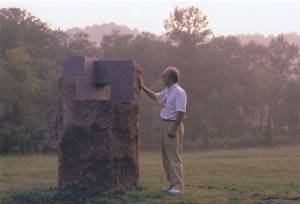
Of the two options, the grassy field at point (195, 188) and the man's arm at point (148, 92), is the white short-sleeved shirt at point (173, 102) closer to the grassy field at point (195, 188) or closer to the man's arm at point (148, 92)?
the man's arm at point (148, 92)

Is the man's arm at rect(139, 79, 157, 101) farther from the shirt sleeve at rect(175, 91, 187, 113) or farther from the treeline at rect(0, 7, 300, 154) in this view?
the treeline at rect(0, 7, 300, 154)

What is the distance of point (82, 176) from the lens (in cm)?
924

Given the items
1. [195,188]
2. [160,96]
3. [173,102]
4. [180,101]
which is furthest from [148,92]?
[195,188]

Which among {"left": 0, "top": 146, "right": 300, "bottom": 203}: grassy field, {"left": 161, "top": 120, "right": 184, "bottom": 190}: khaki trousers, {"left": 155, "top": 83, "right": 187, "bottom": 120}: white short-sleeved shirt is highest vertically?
{"left": 155, "top": 83, "right": 187, "bottom": 120}: white short-sleeved shirt

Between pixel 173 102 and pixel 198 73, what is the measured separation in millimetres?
36264

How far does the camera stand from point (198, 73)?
45.0m

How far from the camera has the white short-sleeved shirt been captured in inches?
347

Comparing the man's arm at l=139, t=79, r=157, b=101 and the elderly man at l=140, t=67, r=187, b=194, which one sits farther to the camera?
the man's arm at l=139, t=79, r=157, b=101

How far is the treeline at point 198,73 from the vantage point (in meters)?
35.3

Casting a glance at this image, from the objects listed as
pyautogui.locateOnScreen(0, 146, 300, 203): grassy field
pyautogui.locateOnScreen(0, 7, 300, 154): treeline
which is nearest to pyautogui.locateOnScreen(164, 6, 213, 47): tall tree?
pyautogui.locateOnScreen(0, 7, 300, 154): treeline

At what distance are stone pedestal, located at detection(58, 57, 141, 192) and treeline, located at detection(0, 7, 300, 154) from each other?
907 inches

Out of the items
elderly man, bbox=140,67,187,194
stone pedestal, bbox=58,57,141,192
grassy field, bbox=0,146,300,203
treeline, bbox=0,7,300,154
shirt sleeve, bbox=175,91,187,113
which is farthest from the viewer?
treeline, bbox=0,7,300,154

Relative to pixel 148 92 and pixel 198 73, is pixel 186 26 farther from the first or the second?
pixel 148 92

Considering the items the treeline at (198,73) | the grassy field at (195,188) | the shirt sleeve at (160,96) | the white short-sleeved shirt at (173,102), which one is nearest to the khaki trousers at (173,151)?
the white short-sleeved shirt at (173,102)
